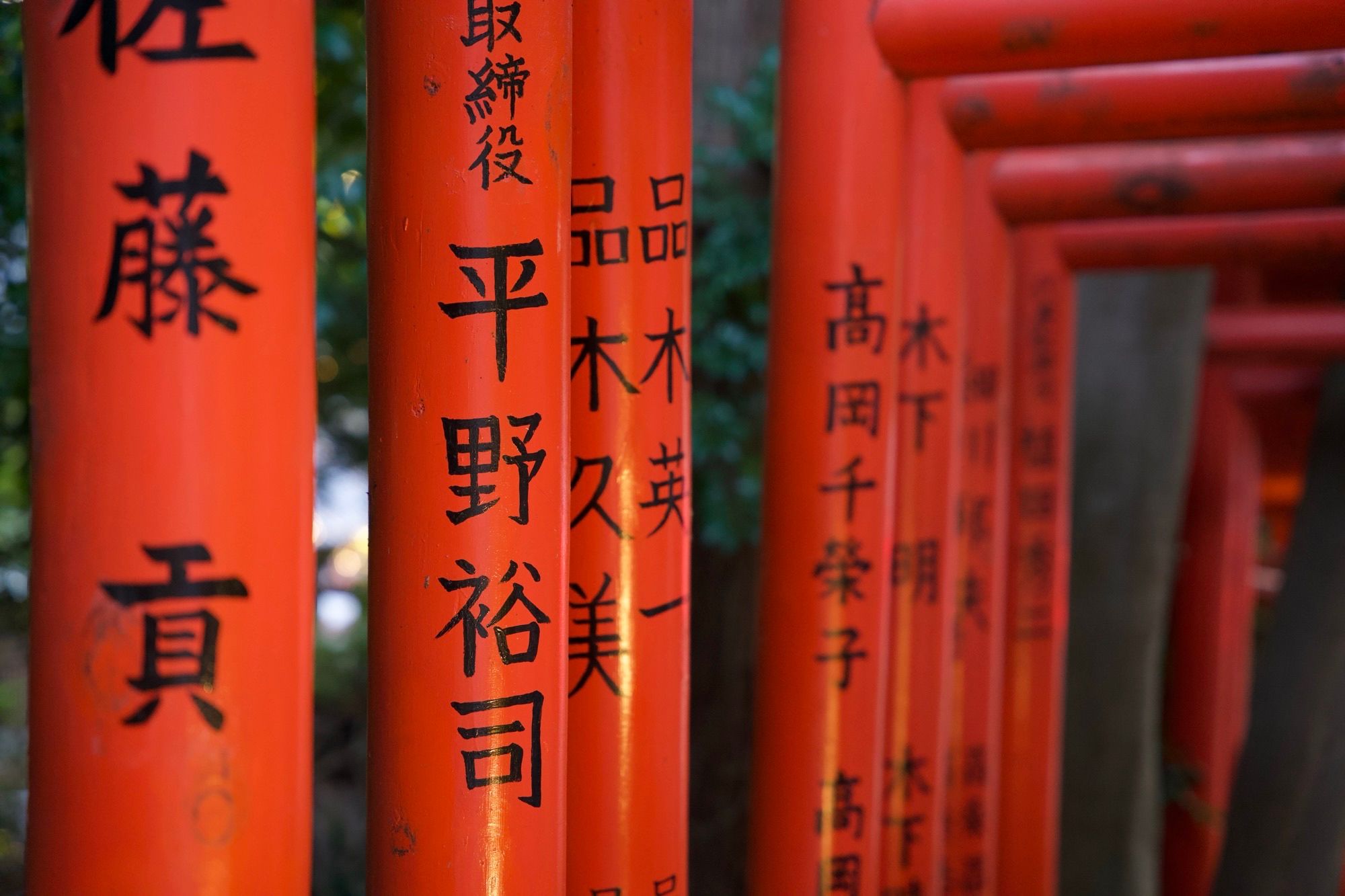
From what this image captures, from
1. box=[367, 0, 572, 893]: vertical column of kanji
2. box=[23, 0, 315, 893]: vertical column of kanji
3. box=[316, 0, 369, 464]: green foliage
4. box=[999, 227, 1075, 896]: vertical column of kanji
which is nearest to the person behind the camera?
box=[23, 0, 315, 893]: vertical column of kanji

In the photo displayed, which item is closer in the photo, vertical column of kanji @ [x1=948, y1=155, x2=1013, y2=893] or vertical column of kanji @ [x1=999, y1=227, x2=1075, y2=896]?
vertical column of kanji @ [x1=948, y1=155, x2=1013, y2=893]

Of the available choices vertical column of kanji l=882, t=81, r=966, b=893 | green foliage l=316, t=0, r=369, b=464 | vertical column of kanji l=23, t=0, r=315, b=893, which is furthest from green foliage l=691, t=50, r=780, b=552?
vertical column of kanji l=23, t=0, r=315, b=893

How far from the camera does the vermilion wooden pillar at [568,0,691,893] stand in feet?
8.74

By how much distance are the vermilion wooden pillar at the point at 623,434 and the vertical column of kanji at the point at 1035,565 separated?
129 inches

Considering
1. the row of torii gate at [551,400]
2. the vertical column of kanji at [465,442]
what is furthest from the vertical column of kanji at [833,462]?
the vertical column of kanji at [465,442]

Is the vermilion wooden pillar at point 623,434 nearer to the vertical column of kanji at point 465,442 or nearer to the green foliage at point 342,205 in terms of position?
the vertical column of kanji at point 465,442

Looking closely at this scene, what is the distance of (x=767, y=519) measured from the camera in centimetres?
352

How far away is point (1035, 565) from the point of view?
5.72m

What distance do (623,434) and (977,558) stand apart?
8.87 feet

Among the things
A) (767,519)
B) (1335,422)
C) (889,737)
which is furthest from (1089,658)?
(767,519)

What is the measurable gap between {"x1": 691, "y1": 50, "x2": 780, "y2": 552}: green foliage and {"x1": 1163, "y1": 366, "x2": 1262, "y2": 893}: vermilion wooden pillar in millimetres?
5035

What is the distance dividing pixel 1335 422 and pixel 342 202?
4.11 m

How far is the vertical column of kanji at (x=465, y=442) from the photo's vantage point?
2.17m

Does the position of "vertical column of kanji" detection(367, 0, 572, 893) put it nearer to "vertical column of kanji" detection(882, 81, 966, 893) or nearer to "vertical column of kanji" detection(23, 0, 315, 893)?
"vertical column of kanji" detection(23, 0, 315, 893)
